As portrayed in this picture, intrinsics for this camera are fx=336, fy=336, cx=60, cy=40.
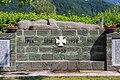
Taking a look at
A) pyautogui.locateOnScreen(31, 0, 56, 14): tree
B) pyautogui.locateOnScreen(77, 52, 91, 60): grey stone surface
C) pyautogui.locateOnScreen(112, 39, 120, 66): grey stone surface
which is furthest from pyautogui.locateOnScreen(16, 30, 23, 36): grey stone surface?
pyautogui.locateOnScreen(31, 0, 56, 14): tree

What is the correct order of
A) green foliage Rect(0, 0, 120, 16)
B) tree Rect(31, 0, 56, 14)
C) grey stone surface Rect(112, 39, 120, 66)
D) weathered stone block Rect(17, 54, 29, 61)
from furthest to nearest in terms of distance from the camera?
green foliage Rect(0, 0, 120, 16)
tree Rect(31, 0, 56, 14)
weathered stone block Rect(17, 54, 29, 61)
grey stone surface Rect(112, 39, 120, 66)

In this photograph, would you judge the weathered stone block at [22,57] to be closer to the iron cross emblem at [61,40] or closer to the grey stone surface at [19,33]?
the grey stone surface at [19,33]

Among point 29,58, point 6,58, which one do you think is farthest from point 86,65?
point 6,58

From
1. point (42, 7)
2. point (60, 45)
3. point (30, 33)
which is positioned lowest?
point (60, 45)

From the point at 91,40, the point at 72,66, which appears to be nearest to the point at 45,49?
the point at 72,66

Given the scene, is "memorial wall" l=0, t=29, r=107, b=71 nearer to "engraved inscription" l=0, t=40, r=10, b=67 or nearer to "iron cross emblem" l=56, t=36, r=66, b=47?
"iron cross emblem" l=56, t=36, r=66, b=47

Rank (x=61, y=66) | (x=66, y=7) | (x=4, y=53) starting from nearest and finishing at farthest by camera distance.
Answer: (x=4, y=53), (x=61, y=66), (x=66, y=7)

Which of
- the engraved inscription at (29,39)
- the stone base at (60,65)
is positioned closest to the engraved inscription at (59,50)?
the stone base at (60,65)

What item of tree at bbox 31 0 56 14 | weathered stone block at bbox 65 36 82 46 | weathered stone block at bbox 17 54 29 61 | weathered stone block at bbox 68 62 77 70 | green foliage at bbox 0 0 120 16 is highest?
green foliage at bbox 0 0 120 16

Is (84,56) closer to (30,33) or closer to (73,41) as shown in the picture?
(73,41)

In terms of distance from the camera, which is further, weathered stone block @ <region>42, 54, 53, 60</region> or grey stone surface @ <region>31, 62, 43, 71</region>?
weathered stone block @ <region>42, 54, 53, 60</region>

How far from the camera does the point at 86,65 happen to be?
11.0 metres

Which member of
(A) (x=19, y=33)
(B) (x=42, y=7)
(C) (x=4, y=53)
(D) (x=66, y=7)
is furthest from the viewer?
(D) (x=66, y=7)

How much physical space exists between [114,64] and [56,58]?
193 centimetres
